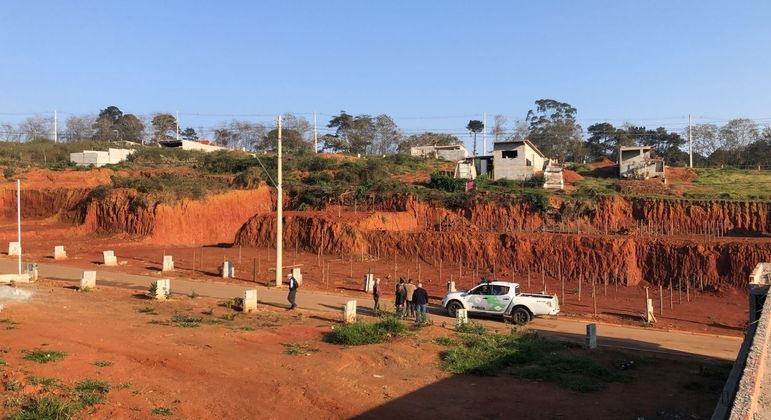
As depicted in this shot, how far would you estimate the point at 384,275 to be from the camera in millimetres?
33438

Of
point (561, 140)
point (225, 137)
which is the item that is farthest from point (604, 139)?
point (225, 137)

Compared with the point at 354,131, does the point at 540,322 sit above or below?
below

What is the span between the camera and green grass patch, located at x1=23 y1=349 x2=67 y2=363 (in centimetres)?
1272

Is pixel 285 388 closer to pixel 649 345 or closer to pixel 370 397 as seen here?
pixel 370 397

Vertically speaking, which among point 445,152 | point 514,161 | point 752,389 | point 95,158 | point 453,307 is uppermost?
point 445,152

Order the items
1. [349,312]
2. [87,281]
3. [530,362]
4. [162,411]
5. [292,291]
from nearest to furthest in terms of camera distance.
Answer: [162,411] → [530,362] → [349,312] → [292,291] → [87,281]

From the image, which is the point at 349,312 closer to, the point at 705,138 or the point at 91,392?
the point at 91,392

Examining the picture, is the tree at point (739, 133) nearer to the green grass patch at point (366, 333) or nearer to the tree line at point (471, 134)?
the tree line at point (471, 134)

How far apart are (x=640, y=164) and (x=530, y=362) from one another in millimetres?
50890

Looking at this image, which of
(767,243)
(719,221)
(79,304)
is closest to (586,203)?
(719,221)

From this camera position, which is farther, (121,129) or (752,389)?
(121,129)

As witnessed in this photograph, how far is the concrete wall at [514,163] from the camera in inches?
2224

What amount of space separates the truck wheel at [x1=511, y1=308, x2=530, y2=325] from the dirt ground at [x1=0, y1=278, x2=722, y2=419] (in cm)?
421

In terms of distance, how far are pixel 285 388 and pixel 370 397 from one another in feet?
5.80
